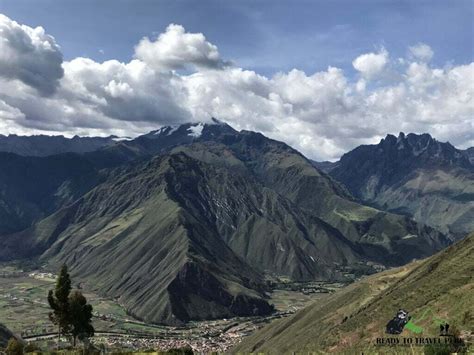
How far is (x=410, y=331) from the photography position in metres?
87.1

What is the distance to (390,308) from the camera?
390ft

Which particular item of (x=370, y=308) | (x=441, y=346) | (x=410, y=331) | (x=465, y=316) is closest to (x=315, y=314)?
(x=370, y=308)

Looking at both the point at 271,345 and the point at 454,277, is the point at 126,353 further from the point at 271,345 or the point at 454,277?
the point at 271,345

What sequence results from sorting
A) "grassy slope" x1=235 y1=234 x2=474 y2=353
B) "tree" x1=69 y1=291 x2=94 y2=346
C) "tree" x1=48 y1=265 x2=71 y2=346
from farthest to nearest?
"grassy slope" x1=235 y1=234 x2=474 y2=353 < "tree" x1=69 y1=291 x2=94 y2=346 < "tree" x1=48 y1=265 x2=71 y2=346

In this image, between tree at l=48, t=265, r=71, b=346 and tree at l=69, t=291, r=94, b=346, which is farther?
tree at l=69, t=291, r=94, b=346

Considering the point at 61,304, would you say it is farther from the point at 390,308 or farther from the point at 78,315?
the point at 390,308

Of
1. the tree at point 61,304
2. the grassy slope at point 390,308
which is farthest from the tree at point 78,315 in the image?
the grassy slope at point 390,308

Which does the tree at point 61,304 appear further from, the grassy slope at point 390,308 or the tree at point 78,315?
the grassy slope at point 390,308

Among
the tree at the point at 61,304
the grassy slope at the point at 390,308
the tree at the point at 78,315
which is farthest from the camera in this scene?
the grassy slope at the point at 390,308

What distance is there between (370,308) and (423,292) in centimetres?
2576

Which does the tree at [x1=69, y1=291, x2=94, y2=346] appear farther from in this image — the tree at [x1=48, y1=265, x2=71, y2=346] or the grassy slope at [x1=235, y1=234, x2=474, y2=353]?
the grassy slope at [x1=235, y1=234, x2=474, y2=353]

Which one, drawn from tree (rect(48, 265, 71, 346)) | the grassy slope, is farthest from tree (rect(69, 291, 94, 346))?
the grassy slope

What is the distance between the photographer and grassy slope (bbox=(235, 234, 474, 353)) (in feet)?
286

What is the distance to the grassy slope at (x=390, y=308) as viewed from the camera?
8723 cm
